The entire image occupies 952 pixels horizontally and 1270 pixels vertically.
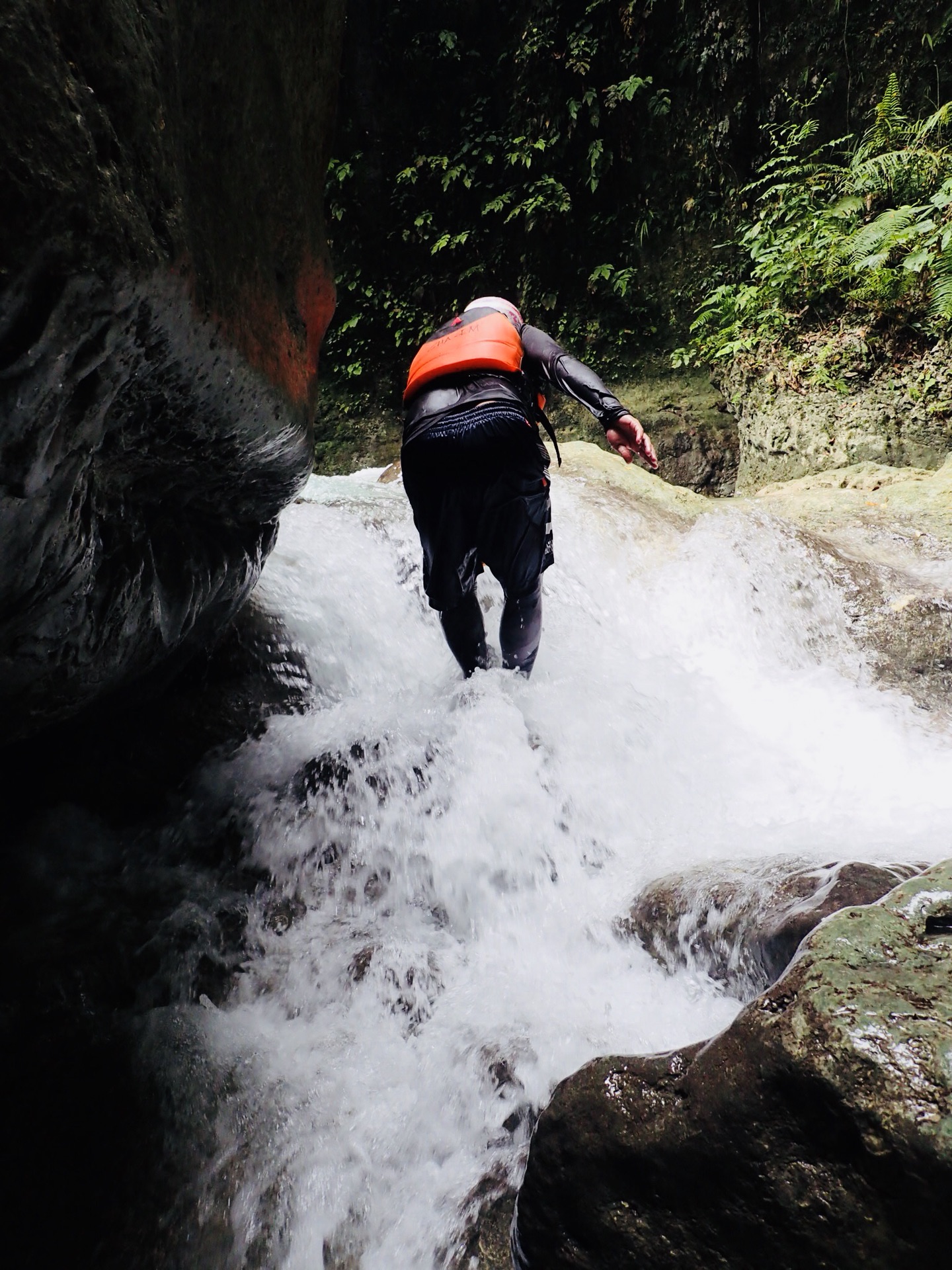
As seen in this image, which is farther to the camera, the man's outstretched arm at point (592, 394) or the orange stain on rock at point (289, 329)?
the man's outstretched arm at point (592, 394)

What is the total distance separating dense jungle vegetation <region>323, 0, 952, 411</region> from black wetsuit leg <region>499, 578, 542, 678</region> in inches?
188

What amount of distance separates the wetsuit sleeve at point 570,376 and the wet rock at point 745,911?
5.41ft

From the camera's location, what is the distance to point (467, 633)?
332 centimetres

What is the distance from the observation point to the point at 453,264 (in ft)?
32.9

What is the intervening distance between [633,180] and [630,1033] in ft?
31.4

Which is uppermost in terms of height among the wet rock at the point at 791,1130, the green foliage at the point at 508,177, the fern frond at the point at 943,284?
the green foliage at the point at 508,177

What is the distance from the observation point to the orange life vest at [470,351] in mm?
2816

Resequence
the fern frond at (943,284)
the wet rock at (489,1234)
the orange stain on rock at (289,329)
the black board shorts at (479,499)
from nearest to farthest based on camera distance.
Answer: the wet rock at (489,1234) < the orange stain on rock at (289,329) < the black board shorts at (479,499) < the fern frond at (943,284)

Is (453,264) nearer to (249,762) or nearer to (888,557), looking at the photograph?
(888,557)

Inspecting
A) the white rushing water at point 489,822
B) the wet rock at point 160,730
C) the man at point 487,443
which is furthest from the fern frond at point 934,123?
the wet rock at point 160,730

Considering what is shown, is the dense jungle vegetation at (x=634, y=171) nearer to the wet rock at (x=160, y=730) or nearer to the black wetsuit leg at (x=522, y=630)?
the black wetsuit leg at (x=522, y=630)

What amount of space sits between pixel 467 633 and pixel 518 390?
3.47 feet

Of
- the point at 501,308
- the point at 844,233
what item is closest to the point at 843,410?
the point at 844,233

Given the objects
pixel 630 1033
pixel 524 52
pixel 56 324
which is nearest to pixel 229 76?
pixel 56 324
